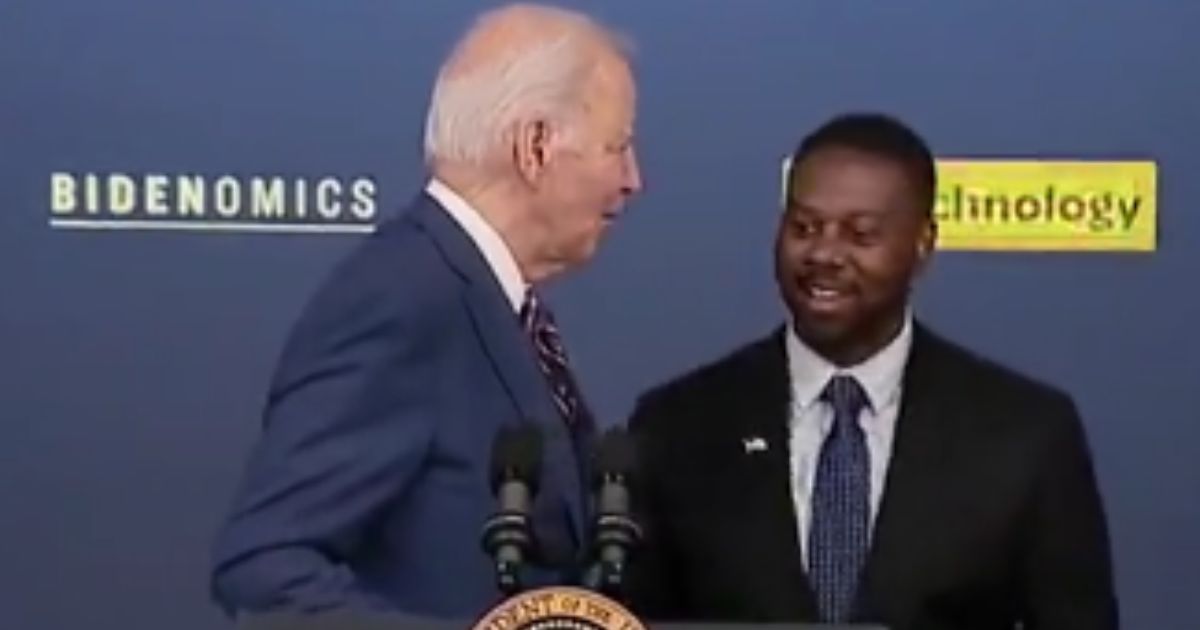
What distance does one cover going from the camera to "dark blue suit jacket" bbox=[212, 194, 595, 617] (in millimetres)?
2057

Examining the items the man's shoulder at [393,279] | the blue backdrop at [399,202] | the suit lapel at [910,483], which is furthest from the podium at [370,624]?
the blue backdrop at [399,202]

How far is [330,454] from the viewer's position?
2.09 m

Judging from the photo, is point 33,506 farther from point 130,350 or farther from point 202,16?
point 202,16

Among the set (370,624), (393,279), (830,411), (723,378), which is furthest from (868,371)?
(370,624)

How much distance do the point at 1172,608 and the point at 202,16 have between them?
4.30ft

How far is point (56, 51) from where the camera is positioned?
2.98 m

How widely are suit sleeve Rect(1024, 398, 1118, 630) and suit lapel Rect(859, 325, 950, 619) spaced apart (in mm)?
98

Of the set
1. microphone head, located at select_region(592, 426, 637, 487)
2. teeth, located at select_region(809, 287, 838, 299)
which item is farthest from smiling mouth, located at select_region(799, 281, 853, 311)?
microphone head, located at select_region(592, 426, 637, 487)

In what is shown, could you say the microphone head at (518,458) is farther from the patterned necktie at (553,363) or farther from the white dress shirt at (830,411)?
the white dress shirt at (830,411)

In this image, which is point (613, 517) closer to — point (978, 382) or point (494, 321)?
point (494, 321)

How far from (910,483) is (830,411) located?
0.35 ft

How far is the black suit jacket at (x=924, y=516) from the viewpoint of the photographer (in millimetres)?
2338

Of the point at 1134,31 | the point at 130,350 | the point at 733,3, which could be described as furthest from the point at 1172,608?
the point at 130,350

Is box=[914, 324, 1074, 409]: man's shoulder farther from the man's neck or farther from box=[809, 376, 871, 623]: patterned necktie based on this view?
the man's neck
